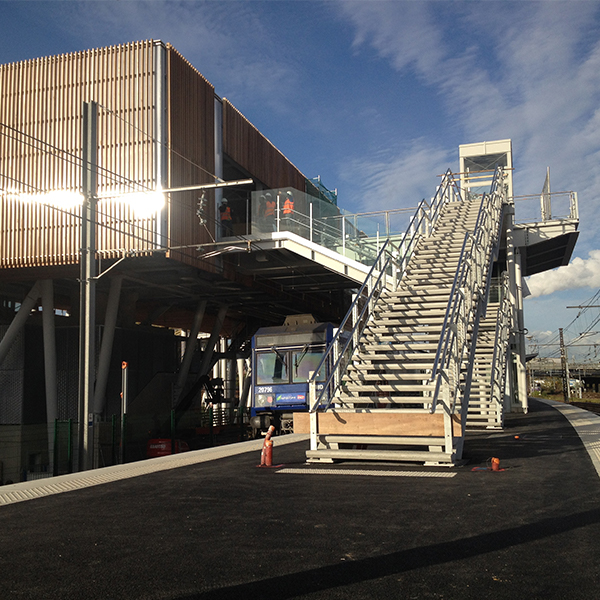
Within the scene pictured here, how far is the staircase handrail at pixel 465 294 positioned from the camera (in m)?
11.6

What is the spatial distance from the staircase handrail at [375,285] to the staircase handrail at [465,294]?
1.64 m

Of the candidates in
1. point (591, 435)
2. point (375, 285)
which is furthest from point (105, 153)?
point (591, 435)

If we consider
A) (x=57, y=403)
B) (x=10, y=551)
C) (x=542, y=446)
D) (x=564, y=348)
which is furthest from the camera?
(x=564, y=348)

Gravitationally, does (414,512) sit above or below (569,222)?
below

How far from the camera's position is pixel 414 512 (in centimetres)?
740

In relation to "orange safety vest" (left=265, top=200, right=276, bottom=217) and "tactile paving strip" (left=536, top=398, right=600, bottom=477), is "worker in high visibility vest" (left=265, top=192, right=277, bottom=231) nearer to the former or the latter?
"orange safety vest" (left=265, top=200, right=276, bottom=217)

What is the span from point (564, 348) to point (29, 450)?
66.0 m

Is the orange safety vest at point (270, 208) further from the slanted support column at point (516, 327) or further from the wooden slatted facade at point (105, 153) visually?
the slanted support column at point (516, 327)

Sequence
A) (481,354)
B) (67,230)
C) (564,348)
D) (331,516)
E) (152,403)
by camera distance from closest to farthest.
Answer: (331,516), (481,354), (67,230), (152,403), (564,348)

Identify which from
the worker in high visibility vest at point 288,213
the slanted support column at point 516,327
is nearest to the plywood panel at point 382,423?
the worker in high visibility vest at point 288,213

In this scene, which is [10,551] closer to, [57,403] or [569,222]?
[57,403]

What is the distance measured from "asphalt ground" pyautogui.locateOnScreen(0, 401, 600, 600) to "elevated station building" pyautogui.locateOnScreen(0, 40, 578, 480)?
8.51ft

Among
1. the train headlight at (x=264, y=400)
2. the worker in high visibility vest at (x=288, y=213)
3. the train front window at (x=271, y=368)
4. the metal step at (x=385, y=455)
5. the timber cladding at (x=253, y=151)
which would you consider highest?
the timber cladding at (x=253, y=151)

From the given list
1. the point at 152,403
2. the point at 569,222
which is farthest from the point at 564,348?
the point at 152,403
